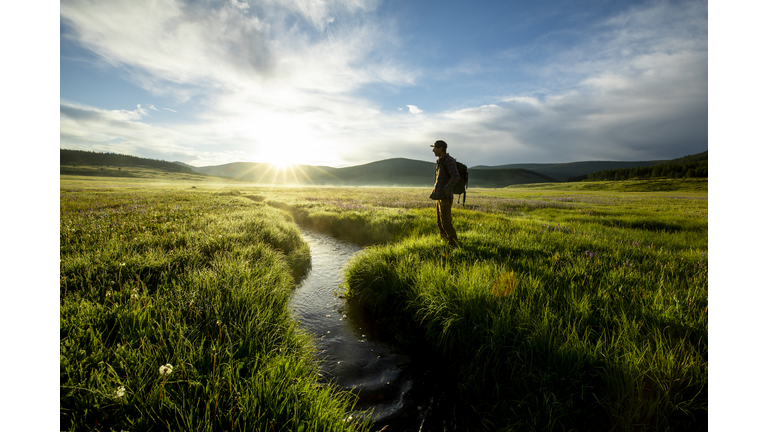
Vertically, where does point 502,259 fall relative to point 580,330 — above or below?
above

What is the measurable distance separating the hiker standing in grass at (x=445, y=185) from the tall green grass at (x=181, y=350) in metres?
5.00

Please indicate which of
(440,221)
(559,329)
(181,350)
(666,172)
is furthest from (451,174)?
(666,172)

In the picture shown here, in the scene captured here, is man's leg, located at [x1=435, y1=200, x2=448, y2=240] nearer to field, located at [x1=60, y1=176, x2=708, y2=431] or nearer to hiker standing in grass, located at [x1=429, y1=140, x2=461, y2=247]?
hiker standing in grass, located at [x1=429, y1=140, x2=461, y2=247]

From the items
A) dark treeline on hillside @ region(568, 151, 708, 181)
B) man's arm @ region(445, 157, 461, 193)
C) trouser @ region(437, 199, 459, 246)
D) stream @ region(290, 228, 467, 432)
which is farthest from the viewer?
dark treeline on hillside @ region(568, 151, 708, 181)

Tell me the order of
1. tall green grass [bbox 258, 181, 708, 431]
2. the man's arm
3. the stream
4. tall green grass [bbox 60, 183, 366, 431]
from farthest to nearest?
the man's arm < the stream < tall green grass [bbox 258, 181, 708, 431] < tall green grass [bbox 60, 183, 366, 431]

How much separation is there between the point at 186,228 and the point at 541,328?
1058 cm

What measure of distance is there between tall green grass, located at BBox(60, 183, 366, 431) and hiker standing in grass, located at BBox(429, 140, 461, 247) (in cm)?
500

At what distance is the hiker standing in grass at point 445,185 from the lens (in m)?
8.20

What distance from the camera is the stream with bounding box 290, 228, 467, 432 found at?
3627 mm

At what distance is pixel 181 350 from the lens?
3049 millimetres

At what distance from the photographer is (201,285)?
469cm

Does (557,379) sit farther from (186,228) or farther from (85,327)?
(186,228)

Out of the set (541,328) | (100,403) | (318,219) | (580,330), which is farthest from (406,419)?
(318,219)

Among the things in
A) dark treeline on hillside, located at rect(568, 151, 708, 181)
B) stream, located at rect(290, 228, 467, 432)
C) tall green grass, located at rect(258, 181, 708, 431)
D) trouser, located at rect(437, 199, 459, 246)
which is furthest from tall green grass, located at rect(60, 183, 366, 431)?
dark treeline on hillside, located at rect(568, 151, 708, 181)
